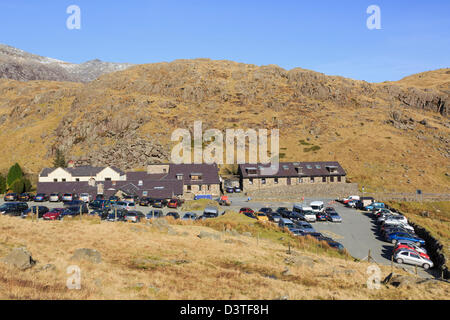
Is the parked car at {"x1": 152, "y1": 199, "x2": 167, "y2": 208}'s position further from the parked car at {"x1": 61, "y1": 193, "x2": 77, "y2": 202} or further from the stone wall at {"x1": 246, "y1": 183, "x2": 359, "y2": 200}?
the stone wall at {"x1": 246, "y1": 183, "x2": 359, "y2": 200}

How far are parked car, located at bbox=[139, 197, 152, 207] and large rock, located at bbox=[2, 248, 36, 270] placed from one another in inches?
1433

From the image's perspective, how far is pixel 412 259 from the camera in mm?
30297

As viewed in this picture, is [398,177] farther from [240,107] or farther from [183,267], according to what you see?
[183,267]

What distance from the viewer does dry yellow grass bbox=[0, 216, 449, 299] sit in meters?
14.4

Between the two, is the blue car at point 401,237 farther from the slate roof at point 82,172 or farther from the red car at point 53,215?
the slate roof at point 82,172

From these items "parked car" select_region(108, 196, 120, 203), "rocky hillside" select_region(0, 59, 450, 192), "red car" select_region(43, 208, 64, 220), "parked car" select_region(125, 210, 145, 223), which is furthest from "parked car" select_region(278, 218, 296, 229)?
"rocky hillside" select_region(0, 59, 450, 192)

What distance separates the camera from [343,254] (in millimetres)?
29766

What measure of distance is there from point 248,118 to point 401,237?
298 ft

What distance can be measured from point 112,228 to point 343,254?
72.2 ft

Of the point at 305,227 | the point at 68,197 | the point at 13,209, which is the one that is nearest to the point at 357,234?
the point at 305,227

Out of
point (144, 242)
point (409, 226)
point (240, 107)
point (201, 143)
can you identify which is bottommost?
point (409, 226)

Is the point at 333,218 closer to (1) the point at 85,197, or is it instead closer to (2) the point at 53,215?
(2) the point at 53,215

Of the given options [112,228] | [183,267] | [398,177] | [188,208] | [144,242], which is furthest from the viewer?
[398,177]
